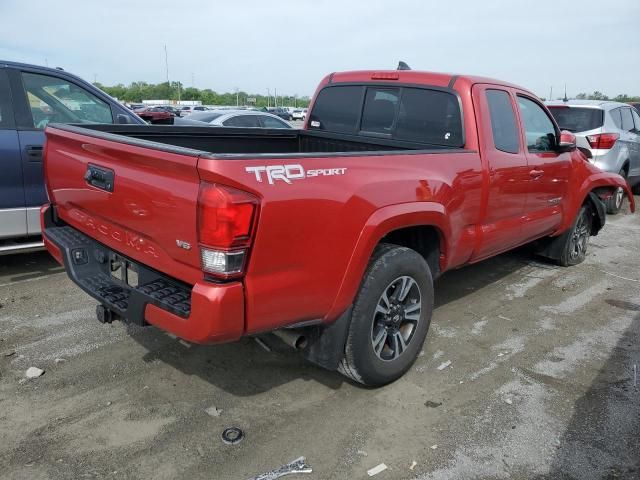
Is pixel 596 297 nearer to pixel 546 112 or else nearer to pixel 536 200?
pixel 536 200

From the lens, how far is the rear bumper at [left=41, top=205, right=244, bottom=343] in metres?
2.35

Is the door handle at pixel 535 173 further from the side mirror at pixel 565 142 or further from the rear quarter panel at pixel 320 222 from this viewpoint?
the rear quarter panel at pixel 320 222

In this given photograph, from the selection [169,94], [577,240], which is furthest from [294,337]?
[169,94]

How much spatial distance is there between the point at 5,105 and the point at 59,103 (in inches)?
20.4

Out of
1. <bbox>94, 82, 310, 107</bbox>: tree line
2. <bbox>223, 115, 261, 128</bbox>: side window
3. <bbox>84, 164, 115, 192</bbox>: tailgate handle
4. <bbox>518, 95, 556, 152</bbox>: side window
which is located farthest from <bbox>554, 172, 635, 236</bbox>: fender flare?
<bbox>94, 82, 310, 107</bbox>: tree line

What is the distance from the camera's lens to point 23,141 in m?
4.90

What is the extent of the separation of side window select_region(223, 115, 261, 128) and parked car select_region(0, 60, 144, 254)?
503 cm

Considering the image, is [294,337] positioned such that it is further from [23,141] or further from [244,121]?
[244,121]

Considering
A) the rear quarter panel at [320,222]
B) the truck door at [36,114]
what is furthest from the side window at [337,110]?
the truck door at [36,114]

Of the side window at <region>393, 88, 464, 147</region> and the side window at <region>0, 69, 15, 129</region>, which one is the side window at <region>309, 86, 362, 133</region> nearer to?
the side window at <region>393, 88, 464, 147</region>

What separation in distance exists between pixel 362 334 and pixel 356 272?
0.40m

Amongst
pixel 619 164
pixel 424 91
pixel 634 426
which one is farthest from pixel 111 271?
pixel 619 164

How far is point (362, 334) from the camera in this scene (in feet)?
9.91

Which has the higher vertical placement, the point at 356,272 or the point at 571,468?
the point at 356,272
